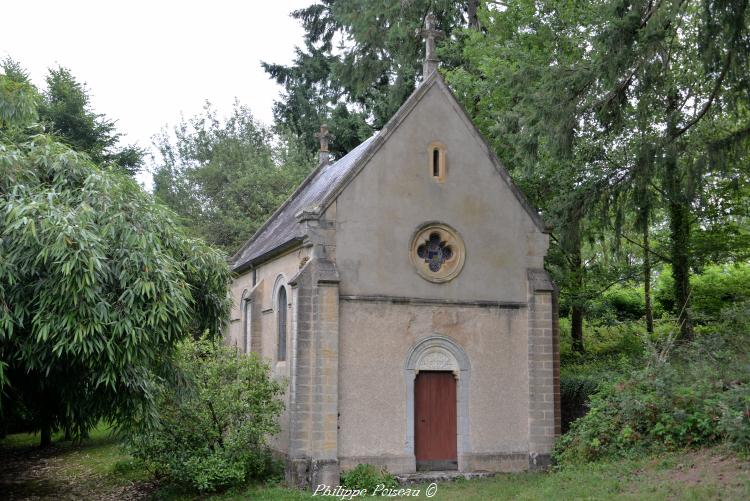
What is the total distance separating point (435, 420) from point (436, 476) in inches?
52.4

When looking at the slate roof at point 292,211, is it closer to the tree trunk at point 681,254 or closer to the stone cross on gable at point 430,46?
the stone cross on gable at point 430,46

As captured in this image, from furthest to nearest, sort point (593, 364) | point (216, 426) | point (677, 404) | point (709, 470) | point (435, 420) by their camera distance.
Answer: point (593, 364) → point (435, 420) → point (216, 426) → point (677, 404) → point (709, 470)

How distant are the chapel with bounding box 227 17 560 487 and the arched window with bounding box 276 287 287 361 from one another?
57mm

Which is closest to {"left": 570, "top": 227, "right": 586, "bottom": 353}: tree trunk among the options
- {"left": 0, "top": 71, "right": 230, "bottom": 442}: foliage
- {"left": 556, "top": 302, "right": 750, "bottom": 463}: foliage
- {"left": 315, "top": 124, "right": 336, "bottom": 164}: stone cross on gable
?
{"left": 556, "top": 302, "right": 750, "bottom": 463}: foliage

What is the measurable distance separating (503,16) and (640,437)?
50.2 feet

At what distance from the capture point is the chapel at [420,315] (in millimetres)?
16578

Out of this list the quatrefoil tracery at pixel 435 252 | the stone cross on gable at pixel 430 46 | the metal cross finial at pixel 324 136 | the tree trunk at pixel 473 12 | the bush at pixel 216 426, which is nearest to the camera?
the bush at pixel 216 426

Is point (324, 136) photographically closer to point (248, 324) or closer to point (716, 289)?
point (248, 324)

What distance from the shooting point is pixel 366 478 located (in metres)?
16.2

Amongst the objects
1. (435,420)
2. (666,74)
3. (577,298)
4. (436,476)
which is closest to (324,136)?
(577,298)

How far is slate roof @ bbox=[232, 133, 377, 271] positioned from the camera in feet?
66.4

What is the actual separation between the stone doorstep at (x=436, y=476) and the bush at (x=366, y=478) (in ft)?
0.97

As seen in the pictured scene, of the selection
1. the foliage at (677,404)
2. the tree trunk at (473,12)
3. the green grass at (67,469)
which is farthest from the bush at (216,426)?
the tree trunk at (473,12)

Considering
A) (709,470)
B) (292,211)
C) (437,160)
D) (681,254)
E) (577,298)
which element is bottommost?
(709,470)
